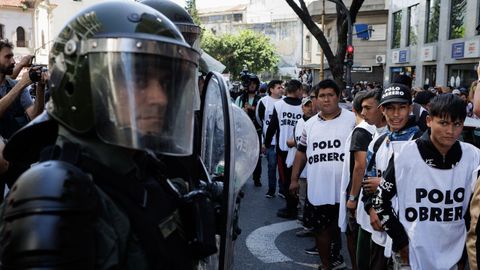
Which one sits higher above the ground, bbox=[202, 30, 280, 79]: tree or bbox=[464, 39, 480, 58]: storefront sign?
bbox=[202, 30, 280, 79]: tree

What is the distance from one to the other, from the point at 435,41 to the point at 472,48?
4.18 meters

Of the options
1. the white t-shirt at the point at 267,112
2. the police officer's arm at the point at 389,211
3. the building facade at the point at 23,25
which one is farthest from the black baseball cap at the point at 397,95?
the building facade at the point at 23,25

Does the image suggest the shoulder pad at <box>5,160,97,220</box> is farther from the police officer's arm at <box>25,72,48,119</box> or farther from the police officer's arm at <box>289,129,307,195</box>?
the police officer's arm at <box>289,129,307,195</box>

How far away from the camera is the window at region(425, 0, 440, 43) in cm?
2154

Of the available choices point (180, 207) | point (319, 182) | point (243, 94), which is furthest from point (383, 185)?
point (243, 94)

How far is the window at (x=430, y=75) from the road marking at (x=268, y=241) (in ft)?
57.9

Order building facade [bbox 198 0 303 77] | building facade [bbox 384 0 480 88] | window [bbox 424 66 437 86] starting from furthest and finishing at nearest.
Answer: building facade [bbox 198 0 303 77]
window [bbox 424 66 437 86]
building facade [bbox 384 0 480 88]

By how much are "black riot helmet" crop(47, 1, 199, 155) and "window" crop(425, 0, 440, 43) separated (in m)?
22.2

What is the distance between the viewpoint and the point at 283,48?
2689 inches

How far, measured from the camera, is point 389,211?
2828mm

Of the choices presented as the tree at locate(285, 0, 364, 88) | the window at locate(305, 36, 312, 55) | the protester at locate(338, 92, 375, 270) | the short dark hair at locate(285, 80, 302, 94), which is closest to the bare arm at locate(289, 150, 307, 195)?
the protester at locate(338, 92, 375, 270)

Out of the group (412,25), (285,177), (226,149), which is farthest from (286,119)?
(412,25)

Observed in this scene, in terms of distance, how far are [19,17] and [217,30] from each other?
3825 cm

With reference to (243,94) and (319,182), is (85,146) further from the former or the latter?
(243,94)
